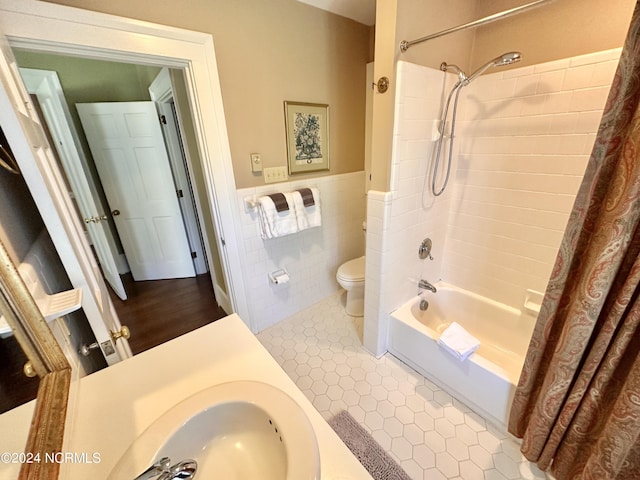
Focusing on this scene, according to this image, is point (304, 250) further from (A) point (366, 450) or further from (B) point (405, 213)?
(A) point (366, 450)

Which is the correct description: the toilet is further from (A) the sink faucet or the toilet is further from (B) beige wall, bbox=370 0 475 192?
(A) the sink faucet

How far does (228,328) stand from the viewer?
101 centimetres

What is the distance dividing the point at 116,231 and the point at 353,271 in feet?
9.13

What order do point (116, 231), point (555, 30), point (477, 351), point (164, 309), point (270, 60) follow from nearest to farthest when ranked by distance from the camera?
1. point (555, 30)
2. point (270, 60)
3. point (477, 351)
4. point (164, 309)
5. point (116, 231)

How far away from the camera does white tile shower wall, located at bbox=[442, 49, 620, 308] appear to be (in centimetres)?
132

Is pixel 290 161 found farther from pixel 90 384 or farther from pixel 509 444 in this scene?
pixel 509 444

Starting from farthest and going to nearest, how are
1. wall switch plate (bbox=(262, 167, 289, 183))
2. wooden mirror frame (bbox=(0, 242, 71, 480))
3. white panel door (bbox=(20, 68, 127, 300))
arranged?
white panel door (bbox=(20, 68, 127, 300)) → wall switch plate (bbox=(262, 167, 289, 183)) → wooden mirror frame (bbox=(0, 242, 71, 480))

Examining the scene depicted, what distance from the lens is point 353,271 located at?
7.29 feet

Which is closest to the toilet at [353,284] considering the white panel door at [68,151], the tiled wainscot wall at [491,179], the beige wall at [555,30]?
the tiled wainscot wall at [491,179]

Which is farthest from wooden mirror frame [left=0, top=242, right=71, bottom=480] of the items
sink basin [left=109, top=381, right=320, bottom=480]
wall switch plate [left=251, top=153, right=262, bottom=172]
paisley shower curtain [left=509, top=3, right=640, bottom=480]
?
paisley shower curtain [left=509, top=3, right=640, bottom=480]

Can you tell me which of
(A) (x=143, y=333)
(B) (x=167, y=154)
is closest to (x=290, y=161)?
(B) (x=167, y=154)

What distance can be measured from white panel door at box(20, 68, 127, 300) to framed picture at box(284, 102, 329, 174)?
1.89 meters

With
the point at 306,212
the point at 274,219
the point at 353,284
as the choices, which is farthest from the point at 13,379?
the point at 353,284

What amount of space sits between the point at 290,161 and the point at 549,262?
179 cm
